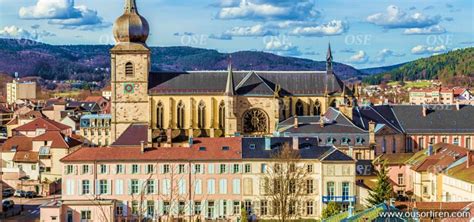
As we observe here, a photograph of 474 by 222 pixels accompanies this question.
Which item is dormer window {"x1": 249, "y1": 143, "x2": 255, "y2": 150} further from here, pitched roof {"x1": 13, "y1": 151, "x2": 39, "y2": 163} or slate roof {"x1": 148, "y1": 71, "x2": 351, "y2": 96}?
pitched roof {"x1": 13, "y1": 151, "x2": 39, "y2": 163}

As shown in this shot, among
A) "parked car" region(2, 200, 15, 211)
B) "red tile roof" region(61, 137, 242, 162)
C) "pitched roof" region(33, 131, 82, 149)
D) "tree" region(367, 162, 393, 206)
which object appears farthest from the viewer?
"pitched roof" region(33, 131, 82, 149)

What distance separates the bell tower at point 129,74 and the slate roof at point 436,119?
1088 inches

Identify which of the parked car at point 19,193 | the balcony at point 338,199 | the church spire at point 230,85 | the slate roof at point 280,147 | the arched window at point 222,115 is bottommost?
the parked car at point 19,193

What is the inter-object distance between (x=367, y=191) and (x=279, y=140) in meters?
8.41

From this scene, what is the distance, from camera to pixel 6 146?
94750 mm

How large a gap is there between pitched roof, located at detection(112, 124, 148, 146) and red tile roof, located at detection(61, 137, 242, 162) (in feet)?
32.0

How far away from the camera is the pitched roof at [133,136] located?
8143cm

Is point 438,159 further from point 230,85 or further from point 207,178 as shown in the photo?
point 230,85

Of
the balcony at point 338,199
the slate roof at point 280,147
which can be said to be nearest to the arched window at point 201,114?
the slate roof at point 280,147

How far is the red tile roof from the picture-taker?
6825 cm

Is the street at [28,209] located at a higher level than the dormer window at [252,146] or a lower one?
lower

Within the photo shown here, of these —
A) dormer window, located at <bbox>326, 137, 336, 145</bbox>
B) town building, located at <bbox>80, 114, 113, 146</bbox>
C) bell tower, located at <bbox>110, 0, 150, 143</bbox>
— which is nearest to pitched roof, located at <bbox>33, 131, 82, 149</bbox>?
bell tower, located at <bbox>110, 0, 150, 143</bbox>

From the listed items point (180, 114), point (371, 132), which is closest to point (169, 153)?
point (371, 132)

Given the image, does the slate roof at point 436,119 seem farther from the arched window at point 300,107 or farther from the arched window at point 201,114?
the arched window at point 201,114
